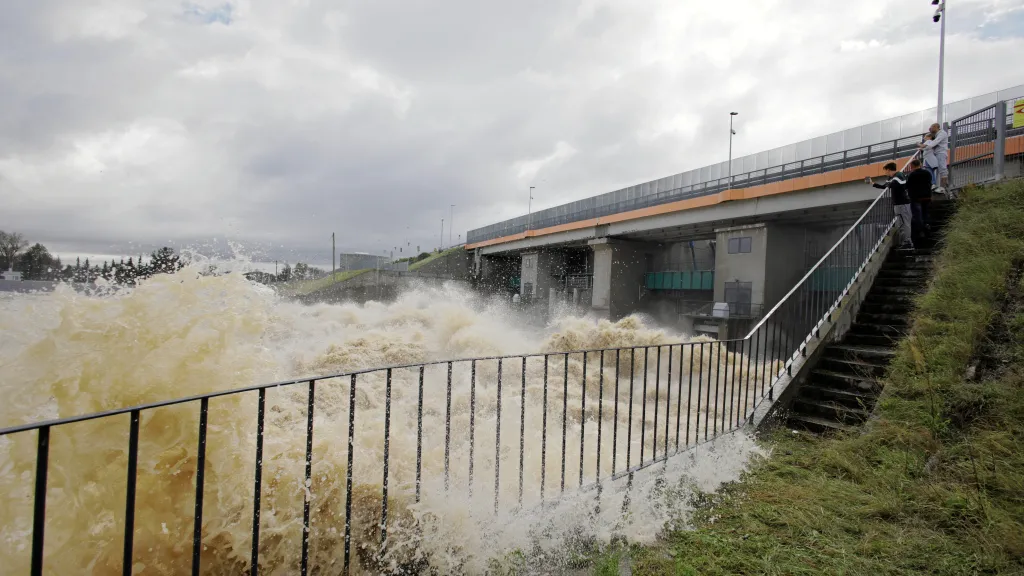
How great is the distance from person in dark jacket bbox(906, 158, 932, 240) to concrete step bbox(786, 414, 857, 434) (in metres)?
5.21

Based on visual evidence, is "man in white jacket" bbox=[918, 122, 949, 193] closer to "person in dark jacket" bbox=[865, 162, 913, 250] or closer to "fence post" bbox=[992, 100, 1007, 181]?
"fence post" bbox=[992, 100, 1007, 181]

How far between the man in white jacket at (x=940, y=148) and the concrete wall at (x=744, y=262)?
9.80 m

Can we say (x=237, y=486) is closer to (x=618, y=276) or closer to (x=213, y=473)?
(x=213, y=473)

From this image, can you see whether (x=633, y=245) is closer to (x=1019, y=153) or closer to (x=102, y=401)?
(x=1019, y=153)

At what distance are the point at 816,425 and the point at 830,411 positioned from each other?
33 cm

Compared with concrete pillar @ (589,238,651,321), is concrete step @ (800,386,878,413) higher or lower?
lower

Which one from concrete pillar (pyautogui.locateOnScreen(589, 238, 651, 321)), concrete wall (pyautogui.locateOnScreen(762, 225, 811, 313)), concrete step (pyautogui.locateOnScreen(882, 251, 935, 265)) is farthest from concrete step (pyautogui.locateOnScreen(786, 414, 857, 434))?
concrete pillar (pyautogui.locateOnScreen(589, 238, 651, 321))

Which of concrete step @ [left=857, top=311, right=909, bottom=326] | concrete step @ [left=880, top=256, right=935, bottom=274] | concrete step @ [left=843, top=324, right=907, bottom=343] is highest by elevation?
concrete step @ [left=880, top=256, right=935, bottom=274]

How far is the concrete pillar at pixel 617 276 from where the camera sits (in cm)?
2991

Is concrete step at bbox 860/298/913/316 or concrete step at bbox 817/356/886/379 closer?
concrete step at bbox 817/356/886/379

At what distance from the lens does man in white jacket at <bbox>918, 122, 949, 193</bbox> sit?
10.3 m

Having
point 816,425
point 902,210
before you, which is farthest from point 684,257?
point 816,425

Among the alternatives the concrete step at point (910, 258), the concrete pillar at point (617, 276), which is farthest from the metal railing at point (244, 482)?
the concrete pillar at point (617, 276)

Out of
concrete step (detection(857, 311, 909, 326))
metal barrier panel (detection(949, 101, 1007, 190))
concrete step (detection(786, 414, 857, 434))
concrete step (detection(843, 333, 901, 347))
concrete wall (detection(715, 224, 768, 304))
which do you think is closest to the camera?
concrete step (detection(786, 414, 857, 434))
